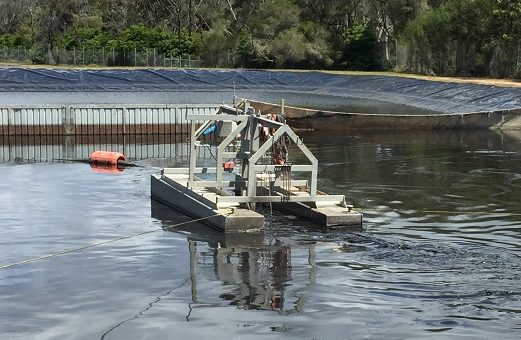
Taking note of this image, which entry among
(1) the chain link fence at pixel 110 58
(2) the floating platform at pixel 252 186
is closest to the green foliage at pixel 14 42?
(1) the chain link fence at pixel 110 58

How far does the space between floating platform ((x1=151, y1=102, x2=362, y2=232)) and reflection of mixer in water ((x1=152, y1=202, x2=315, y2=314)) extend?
1.80 ft

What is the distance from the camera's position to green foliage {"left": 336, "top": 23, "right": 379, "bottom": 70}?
85125mm

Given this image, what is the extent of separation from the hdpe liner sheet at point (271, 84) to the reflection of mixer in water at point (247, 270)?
34.4 m

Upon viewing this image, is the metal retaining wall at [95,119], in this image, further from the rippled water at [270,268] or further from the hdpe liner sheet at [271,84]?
the hdpe liner sheet at [271,84]

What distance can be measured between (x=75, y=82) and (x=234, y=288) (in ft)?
178

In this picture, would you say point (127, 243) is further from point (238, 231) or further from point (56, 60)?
point (56, 60)

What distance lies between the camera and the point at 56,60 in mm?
99625

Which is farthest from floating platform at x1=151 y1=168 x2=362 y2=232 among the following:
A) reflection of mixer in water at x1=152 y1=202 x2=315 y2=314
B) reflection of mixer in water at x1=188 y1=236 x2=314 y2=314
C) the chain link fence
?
the chain link fence

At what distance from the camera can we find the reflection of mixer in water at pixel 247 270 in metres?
16.2

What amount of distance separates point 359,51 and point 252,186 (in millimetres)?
65742

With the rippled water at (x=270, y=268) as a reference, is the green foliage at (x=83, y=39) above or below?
above

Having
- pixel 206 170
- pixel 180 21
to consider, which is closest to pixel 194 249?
pixel 206 170

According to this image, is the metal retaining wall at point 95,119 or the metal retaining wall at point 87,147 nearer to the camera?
the metal retaining wall at point 87,147

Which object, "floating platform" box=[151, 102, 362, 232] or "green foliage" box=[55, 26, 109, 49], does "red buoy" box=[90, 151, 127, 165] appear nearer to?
"floating platform" box=[151, 102, 362, 232]
